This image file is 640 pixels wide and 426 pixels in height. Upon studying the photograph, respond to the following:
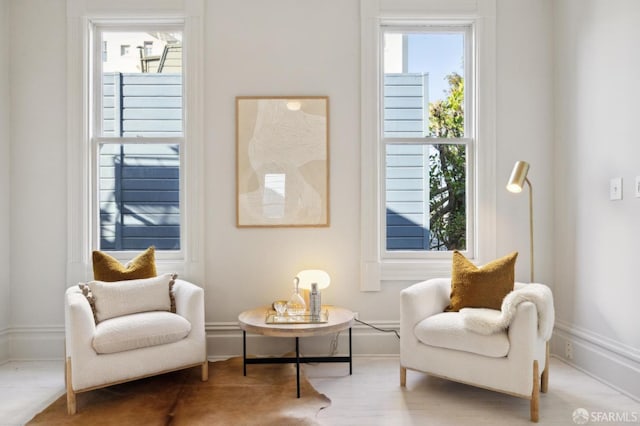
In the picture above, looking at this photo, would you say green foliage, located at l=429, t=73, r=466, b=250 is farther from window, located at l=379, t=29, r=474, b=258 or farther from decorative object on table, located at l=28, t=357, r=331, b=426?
decorative object on table, located at l=28, t=357, r=331, b=426

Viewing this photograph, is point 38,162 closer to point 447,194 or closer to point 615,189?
point 447,194

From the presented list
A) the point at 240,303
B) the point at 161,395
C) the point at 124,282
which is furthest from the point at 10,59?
the point at 161,395

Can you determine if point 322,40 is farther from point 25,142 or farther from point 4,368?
point 4,368

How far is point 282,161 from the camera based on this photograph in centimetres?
360

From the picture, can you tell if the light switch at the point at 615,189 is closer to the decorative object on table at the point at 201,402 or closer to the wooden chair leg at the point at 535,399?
the wooden chair leg at the point at 535,399

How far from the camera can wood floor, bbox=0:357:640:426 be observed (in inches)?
97.7

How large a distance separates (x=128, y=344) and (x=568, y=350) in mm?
3125

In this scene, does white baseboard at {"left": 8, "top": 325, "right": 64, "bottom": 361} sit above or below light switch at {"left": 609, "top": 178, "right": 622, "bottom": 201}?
below

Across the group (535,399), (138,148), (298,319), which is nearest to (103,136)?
(138,148)

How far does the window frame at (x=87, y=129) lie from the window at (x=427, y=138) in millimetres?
1534

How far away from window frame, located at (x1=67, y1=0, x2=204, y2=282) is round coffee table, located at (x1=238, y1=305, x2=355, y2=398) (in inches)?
28.8

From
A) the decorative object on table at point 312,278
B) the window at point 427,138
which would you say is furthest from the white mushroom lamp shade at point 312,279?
the window at point 427,138

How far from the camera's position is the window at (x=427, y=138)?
12.3ft

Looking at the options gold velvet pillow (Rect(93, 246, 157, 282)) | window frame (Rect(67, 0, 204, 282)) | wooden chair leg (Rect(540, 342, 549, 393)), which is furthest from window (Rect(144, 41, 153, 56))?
wooden chair leg (Rect(540, 342, 549, 393))
